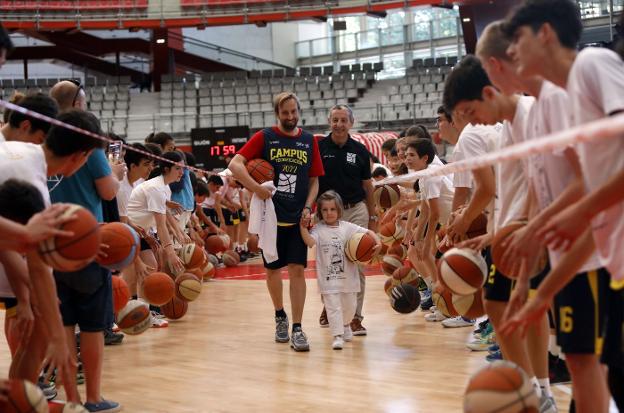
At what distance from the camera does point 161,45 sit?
104 feet

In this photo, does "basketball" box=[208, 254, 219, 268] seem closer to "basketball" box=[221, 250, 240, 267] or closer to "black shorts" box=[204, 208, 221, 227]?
"basketball" box=[221, 250, 240, 267]

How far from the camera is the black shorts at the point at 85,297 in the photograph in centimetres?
493

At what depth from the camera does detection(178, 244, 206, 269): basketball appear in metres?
9.35

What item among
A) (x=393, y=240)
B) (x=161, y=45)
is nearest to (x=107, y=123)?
(x=161, y=45)

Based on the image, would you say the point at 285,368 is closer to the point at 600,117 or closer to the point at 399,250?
the point at 399,250

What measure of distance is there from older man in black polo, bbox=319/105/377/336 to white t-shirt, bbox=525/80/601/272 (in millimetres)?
4694

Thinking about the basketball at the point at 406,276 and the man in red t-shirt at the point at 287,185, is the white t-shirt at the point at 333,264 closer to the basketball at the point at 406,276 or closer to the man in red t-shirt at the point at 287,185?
the man in red t-shirt at the point at 287,185

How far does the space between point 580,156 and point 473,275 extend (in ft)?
6.43

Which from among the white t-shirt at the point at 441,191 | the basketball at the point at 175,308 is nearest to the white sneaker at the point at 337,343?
the white t-shirt at the point at 441,191

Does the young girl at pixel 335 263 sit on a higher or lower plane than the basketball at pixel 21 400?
higher

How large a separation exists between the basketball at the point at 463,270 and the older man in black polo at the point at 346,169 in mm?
3233

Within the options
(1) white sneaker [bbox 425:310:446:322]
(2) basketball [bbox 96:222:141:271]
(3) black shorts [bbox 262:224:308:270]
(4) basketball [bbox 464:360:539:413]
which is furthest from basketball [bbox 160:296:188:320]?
(4) basketball [bbox 464:360:539:413]

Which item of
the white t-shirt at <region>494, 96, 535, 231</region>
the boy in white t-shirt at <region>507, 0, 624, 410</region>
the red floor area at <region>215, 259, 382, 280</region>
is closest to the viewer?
the boy in white t-shirt at <region>507, 0, 624, 410</region>

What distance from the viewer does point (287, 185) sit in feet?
24.7
